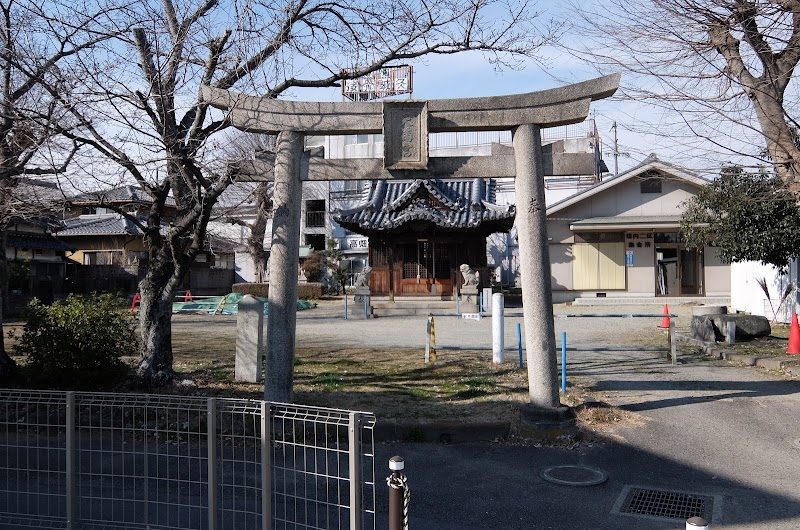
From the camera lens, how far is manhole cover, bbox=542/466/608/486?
629 cm

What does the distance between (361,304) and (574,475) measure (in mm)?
20418

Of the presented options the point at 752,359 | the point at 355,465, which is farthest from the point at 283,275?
the point at 752,359

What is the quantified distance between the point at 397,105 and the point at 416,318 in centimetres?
1787

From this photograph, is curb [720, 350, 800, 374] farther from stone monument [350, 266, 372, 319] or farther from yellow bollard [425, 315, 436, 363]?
stone monument [350, 266, 372, 319]

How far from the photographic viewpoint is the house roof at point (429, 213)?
28634 mm

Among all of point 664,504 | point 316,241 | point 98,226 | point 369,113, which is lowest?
point 664,504

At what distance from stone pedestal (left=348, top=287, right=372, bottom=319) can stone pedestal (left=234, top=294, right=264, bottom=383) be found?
1417 cm

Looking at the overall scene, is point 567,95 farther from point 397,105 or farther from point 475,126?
point 397,105

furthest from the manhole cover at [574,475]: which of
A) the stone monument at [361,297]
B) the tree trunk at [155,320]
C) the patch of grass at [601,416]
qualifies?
the stone monument at [361,297]

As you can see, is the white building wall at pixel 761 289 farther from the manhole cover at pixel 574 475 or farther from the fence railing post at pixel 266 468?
the fence railing post at pixel 266 468

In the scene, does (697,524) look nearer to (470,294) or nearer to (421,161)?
(421,161)

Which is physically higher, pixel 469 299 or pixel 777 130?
pixel 777 130

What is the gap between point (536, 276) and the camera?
8.08m

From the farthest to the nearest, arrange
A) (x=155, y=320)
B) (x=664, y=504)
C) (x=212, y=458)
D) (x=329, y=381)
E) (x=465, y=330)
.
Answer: (x=465, y=330)
(x=329, y=381)
(x=155, y=320)
(x=664, y=504)
(x=212, y=458)
